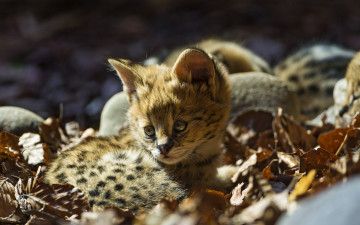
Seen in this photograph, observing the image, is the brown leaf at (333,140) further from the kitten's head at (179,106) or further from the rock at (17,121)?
the rock at (17,121)

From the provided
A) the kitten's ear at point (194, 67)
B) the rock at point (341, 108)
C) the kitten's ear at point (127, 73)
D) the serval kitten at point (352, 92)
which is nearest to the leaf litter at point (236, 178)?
the rock at point (341, 108)

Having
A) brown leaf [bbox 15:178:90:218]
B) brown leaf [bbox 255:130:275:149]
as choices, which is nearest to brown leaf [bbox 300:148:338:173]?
brown leaf [bbox 255:130:275:149]

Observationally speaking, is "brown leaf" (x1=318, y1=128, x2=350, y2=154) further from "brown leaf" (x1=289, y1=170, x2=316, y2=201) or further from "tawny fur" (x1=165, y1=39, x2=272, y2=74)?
"tawny fur" (x1=165, y1=39, x2=272, y2=74)

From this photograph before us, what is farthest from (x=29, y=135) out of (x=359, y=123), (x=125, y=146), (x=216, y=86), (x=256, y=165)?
(x=359, y=123)

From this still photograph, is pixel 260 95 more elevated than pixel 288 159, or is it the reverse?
pixel 260 95

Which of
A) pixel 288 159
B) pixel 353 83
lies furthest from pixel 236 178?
pixel 353 83

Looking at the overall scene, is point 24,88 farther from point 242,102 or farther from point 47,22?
point 242,102

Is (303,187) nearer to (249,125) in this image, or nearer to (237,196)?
(237,196)
